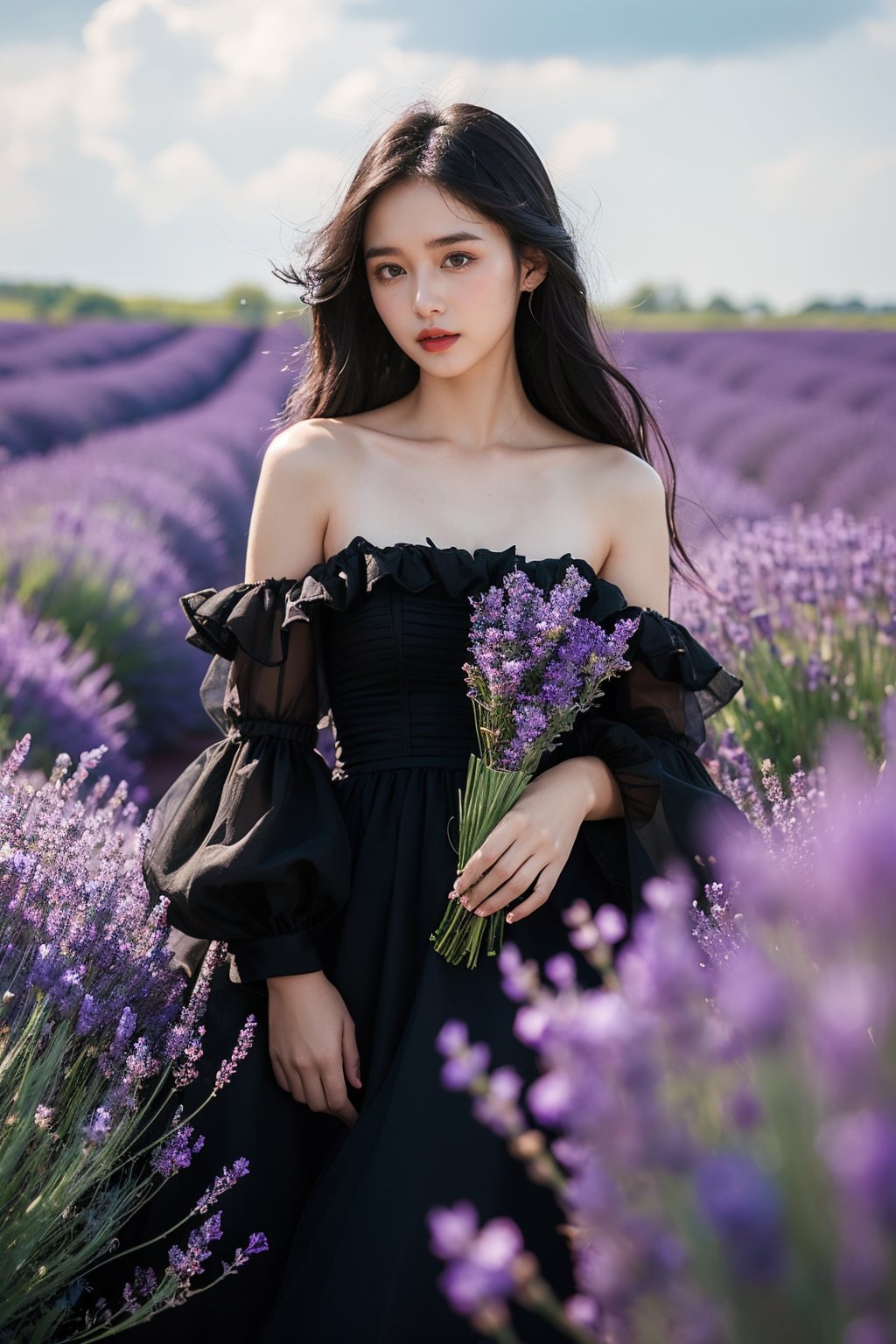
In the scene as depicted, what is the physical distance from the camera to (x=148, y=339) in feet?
58.4

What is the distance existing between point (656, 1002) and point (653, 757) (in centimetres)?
133

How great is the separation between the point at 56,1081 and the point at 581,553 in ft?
3.67

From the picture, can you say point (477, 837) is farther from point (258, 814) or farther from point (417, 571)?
point (417, 571)

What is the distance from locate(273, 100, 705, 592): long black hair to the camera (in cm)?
212

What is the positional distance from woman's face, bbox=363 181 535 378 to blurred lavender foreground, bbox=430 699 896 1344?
A: 4.91 ft

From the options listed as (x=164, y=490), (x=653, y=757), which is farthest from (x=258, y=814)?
(x=164, y=490)

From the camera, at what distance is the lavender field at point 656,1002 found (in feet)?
1.82

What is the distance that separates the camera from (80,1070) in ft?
5.35

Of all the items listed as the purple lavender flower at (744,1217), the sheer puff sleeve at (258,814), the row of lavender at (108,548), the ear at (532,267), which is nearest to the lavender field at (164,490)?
the row of lavender at (108,548)

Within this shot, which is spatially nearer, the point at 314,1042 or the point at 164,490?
the point at 314,1042

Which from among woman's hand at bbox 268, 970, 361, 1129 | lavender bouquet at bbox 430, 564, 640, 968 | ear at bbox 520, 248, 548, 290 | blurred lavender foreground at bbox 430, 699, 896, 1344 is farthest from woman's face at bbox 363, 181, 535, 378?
blurred lavender foreground at bbox 430, 699, 896, 1344

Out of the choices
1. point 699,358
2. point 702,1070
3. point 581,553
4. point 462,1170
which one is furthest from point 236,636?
point 699,358

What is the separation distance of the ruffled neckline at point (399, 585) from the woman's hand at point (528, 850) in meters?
0.30

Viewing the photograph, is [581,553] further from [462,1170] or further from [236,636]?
[462,1170]
